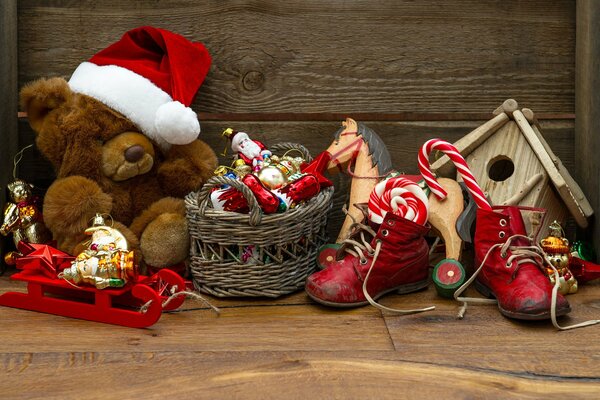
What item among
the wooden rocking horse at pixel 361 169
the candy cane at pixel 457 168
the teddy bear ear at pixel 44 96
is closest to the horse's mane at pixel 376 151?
the wooden rocking horse at pixel 361 169

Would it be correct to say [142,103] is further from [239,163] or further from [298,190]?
[298,190]

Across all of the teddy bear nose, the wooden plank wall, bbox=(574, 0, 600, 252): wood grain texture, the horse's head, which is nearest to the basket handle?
the teddy bear nose

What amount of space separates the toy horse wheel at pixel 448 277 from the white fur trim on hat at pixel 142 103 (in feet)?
1.97

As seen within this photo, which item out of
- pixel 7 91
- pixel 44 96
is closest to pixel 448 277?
pixel 44 96

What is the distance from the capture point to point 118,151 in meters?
1.49

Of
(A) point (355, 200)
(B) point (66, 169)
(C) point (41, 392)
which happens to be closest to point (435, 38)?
(A) point (355, 200)

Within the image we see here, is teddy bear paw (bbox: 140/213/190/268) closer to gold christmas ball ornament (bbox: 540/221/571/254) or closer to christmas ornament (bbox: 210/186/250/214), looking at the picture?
christmas ornament (bbox: 210/186/250/214)

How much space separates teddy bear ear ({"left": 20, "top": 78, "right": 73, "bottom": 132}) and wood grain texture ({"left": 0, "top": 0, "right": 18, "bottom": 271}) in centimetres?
15

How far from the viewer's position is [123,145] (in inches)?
58.7

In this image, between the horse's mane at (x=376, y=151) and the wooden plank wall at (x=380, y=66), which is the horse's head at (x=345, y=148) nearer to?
the horse's mane at (x=376, y=151)

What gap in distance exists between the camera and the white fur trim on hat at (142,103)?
4.84 feet

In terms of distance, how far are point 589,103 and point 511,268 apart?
1.96 feet

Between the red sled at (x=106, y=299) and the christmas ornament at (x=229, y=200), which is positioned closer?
the red sled at (x=106, y=299)

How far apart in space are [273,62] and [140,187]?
481 millimetres
